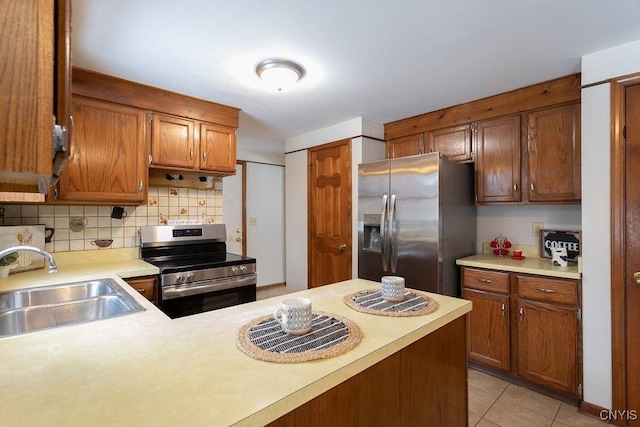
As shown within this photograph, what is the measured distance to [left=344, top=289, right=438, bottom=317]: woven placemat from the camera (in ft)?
4.14

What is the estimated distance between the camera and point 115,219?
104 inches

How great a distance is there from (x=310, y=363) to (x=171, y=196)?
2.55 meters

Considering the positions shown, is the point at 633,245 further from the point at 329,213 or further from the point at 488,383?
the point at 329,213

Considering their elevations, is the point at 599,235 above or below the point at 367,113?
below

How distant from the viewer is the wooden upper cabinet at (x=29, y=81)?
1.28 ft

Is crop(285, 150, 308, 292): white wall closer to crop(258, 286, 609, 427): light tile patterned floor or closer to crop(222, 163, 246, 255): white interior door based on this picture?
crop(222, 163, 246, 255): white interior door

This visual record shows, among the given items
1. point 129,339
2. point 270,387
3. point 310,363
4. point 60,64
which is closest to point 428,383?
point 310,363

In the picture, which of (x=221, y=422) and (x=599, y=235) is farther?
(x=599, y=235)

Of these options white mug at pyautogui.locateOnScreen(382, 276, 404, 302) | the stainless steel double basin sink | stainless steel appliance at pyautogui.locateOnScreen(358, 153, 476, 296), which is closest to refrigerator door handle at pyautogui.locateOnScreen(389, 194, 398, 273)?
stainless steel appliance at pyautogui.locateOnScreen(358, 153, 476, 296)

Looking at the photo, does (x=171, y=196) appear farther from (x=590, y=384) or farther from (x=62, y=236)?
(x=590, y=384)

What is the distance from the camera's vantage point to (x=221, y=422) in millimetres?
605

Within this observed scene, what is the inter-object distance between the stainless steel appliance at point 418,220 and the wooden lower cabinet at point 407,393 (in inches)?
47.5

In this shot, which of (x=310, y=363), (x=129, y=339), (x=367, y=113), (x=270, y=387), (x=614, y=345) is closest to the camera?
(x=270, y=387)

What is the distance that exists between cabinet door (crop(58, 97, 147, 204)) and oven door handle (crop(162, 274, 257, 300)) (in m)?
0.78
